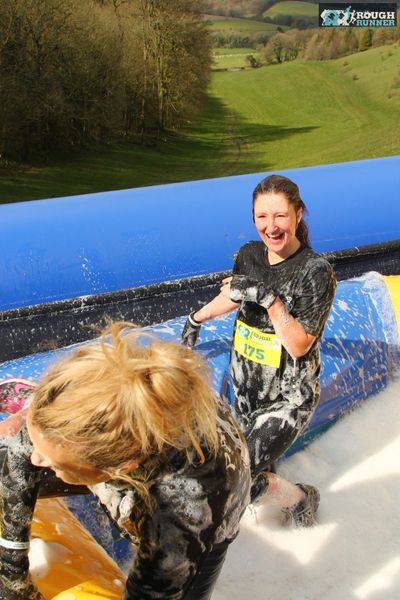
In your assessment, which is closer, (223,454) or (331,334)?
(223,454)

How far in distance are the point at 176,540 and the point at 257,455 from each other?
79cm

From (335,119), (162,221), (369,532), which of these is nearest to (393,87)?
(335,119)

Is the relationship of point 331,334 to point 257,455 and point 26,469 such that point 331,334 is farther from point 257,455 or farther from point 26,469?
point 26,469

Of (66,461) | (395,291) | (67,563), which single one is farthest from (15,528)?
(395,291)

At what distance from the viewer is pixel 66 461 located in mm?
1016

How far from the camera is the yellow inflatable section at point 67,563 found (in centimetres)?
133

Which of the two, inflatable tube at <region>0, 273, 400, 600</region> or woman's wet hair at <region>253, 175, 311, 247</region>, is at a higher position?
woman's wet hair at <region>253, 175, 311, 247</region>

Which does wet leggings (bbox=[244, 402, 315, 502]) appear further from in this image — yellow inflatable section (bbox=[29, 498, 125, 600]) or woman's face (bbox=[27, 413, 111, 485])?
woman's face (bbox=[27, 413, 111, 485])

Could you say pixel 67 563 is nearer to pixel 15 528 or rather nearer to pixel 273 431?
pixel 15 528

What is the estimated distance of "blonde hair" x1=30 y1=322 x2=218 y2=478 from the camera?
0.96 metres

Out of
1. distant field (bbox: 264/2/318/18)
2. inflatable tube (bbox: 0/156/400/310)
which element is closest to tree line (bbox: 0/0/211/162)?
inflatable tube (bbox: 0/156/400/310)

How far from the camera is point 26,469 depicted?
1.25 meters

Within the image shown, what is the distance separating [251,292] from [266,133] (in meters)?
14.7

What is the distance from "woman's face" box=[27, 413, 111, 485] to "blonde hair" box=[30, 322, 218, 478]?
16 millimetres
